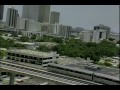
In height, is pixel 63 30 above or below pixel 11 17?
below

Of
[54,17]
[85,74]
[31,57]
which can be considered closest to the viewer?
[85,74]

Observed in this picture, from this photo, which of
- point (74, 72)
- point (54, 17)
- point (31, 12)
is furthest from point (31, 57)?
point (54, 17)

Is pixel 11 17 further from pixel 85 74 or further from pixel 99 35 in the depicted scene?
pixel 85 74

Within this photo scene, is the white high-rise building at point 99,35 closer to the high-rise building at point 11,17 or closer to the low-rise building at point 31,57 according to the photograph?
the high-rise building at point 11,17

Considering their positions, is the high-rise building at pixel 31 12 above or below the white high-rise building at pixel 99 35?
above

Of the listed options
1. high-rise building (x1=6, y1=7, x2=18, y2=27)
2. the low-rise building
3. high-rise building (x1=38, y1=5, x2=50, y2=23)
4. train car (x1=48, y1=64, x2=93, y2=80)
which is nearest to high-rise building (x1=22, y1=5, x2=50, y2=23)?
high-rise building (x1=38, y1=5, x2=50, y2=23)

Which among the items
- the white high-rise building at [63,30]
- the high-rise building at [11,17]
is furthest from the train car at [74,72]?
the high-rise building at [11,17]

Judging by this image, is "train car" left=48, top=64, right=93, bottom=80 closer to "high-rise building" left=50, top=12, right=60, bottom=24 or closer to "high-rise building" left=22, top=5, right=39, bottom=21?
"high-rise building" left=50, top=12, right=60, bottom=24

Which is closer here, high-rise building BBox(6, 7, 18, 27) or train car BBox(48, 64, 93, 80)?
train car BBox(48, 64, 93, 80)

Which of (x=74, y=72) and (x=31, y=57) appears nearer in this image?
(x=74, y=72)
